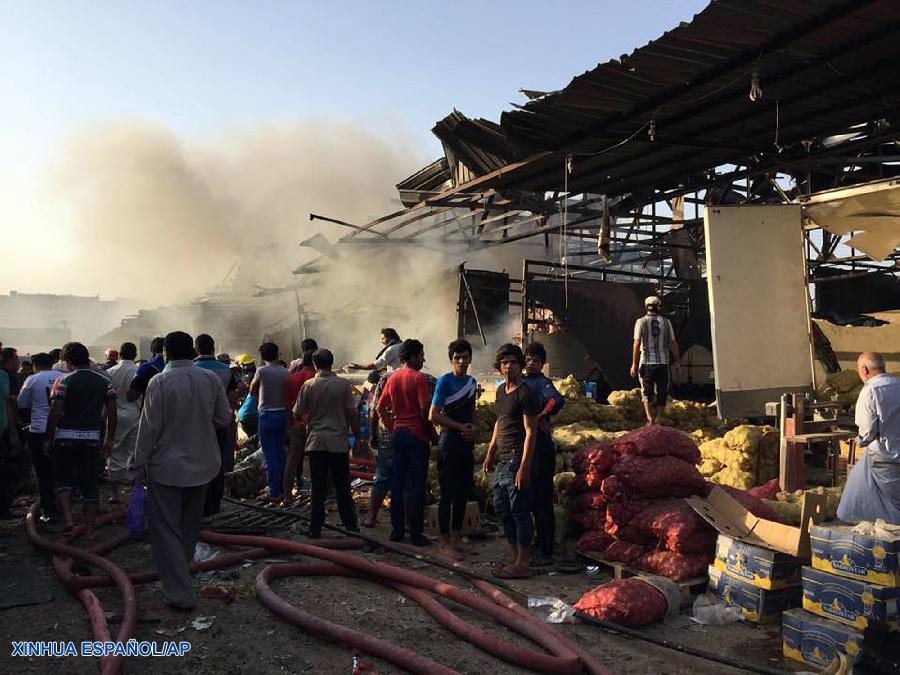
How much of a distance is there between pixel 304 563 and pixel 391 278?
41.8 ft

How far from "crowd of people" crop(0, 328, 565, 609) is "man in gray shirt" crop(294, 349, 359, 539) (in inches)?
0.5

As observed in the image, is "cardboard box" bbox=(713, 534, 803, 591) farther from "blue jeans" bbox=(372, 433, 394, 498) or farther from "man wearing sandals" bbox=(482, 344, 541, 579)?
"blue jeans" bbox=(372, 433, 394, 498)

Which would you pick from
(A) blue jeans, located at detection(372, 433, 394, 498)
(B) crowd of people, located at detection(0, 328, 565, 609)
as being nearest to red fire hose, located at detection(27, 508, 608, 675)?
(B) crowd of people, located at detection(0, 328, 565, 609)

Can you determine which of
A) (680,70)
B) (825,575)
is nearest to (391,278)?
(680,70)

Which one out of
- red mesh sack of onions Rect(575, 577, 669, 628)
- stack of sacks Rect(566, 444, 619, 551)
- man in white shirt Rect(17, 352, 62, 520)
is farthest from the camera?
man in white shirt Rect(17, 352, 62, 520)

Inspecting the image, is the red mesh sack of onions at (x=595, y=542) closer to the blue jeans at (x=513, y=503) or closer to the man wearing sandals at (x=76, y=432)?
the blue jeans at (x=513, y=503)

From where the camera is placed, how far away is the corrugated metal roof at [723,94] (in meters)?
5.41

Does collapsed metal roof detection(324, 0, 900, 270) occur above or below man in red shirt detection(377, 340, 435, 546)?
above

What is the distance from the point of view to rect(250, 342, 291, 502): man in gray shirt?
7.96m

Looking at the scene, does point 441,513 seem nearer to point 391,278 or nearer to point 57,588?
point 57,588

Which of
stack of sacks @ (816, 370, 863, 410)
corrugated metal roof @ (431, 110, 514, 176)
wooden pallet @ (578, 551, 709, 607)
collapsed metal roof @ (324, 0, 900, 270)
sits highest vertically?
corrugated metal roof @ (431, 110, 514, 176)

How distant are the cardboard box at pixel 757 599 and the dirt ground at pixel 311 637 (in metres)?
0.08

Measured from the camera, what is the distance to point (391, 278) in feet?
57.7

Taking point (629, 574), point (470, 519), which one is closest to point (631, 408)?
point (470, 519)
